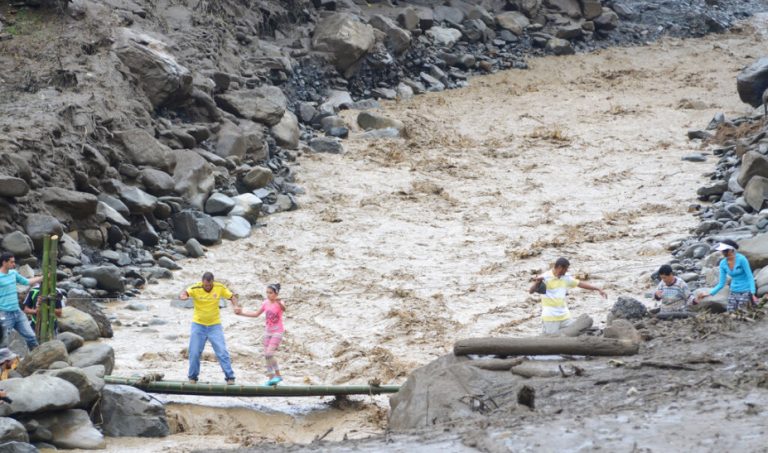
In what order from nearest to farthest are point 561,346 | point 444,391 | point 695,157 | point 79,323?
1. point 444,391
2. point 561,346
3. point 79,323
4. point 695,157

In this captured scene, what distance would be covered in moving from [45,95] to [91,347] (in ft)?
26.1

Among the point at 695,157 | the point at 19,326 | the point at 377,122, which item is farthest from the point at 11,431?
the point at 695,157

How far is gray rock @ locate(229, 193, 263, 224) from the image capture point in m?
18.8

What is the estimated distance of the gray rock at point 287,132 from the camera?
21.9m

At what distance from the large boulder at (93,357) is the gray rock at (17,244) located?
147 inches

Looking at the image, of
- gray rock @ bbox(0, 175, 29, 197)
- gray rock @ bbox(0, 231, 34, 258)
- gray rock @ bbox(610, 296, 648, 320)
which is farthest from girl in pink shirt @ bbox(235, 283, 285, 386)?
gray rock @ bbox(0, 175, 29, 197)

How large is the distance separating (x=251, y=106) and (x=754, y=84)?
10.5 metres

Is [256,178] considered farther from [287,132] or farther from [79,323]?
[79,323]

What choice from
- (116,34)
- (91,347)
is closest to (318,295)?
(91,347)

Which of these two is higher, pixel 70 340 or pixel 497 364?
pixel 497 364

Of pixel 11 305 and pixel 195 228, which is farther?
pixel 195 228

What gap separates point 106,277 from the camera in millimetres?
15250

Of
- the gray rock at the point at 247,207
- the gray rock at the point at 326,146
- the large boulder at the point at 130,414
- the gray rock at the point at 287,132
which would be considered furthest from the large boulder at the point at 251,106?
the large boulder at the point at 130,414

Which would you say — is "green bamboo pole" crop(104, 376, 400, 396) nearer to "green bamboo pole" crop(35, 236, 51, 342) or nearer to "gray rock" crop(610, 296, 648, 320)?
"green bamboo pole" crop(35, 236, 51, 342)
